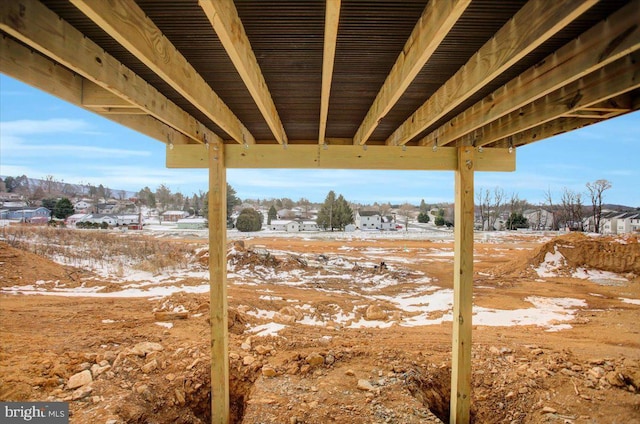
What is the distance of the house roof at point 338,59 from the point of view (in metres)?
1.35

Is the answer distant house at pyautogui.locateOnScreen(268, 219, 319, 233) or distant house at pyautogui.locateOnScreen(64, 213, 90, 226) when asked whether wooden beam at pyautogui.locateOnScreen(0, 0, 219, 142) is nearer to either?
distant house at pyautogui.locateOnScreen(268, 219, 319, 233)

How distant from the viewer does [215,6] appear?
1.22 meters

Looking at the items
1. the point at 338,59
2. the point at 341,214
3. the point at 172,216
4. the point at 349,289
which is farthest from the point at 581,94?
the point at 172,216

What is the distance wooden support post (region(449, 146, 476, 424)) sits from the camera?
2.79 m

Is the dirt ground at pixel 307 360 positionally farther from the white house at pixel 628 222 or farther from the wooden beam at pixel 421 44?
the white house at pixel 628 222

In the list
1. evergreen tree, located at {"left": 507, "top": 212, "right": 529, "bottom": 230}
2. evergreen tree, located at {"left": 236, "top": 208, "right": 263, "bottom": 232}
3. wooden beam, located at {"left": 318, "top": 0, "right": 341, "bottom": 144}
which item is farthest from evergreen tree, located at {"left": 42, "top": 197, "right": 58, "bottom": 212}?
evergreen tree, located at {"left": 507, "top": 212, "right": 529, "bottom": 230}

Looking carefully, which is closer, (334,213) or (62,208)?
(62,208)

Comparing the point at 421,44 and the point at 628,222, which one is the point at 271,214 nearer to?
the point at 421,44

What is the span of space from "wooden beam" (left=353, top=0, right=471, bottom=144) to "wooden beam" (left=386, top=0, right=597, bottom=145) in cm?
39

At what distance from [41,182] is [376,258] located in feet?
169

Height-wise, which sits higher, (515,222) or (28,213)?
(28,213)

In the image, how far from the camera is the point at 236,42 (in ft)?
4.88

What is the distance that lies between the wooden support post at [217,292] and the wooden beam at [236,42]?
916mm
